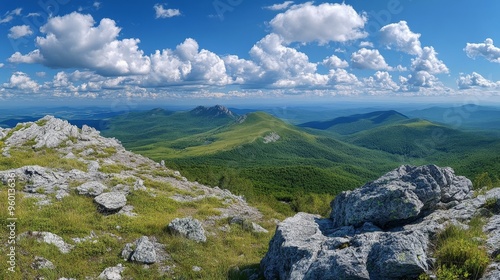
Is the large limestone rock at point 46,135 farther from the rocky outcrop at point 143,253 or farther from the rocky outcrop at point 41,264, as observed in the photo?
the rocky outcrop at point 143,253

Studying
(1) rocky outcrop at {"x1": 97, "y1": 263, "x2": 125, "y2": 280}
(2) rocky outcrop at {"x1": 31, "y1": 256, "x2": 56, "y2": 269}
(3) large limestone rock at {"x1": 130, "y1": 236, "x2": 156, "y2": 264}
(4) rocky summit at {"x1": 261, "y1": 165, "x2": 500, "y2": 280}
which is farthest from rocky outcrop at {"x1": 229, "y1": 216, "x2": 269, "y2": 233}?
→ (2) rocky outcrop at {"x1": 31, "y1": 256, "x2": 56, "y2": 269}

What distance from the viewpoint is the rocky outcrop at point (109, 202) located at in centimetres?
2252

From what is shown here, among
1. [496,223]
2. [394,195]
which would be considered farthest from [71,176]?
[496,223]

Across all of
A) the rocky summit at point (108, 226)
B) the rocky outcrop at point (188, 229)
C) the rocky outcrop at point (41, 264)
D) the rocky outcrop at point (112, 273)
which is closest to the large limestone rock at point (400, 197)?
the rocky summit at point (108, 226)

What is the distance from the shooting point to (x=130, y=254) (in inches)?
671

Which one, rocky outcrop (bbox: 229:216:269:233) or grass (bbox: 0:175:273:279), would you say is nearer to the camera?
grass (bbox: 0:175:273:279)

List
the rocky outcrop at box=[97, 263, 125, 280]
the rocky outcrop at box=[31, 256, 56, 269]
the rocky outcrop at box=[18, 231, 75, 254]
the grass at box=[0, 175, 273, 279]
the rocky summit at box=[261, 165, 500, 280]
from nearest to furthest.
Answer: the rocky summit at box=[261, 165, 500, 280] < the rocky outcrop at box=[31, 256, 56, 269] < the rocky outcrop at box=[97, 263, 125, 280] < the grass at box=[0, 175, 273, 279] < the rocky outcrop at box=[18, 231, 75, 254]

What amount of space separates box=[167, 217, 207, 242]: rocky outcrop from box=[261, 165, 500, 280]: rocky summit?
578 cm

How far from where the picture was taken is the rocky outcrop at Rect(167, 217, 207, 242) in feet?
65.6

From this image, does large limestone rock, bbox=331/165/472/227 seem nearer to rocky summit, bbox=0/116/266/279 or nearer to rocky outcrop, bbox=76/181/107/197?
rocky summit, bbox=0/116/266/279

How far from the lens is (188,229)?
20.4 meters

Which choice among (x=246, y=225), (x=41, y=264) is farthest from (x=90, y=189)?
(x=246, y=225)

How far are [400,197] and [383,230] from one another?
6.81ft

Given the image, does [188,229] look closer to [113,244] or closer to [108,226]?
[113,244]
